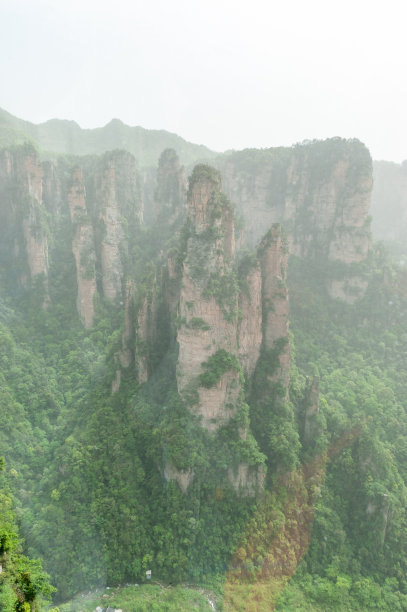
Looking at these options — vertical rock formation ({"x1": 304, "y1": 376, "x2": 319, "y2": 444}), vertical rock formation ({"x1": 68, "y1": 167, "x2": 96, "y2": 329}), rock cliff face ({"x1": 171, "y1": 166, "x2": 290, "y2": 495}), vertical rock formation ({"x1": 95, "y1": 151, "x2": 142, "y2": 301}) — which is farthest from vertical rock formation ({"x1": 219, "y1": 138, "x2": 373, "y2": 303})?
vertical rock formation ({"x1": 68, "y1": 167, "x2": 96, "y2": 329})

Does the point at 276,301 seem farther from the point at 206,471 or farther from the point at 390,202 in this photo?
the point at 390,202

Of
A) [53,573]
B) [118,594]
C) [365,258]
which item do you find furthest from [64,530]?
[365,258]

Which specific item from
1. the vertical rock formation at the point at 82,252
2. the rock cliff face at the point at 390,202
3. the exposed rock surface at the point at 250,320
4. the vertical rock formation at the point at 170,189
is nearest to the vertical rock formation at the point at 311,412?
the exposed rock surface at the point at 250,320

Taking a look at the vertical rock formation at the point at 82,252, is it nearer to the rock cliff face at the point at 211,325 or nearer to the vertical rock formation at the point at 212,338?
the rock cliff face at the point at 211,325

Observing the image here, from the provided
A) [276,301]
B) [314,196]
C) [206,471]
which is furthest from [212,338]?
[314,196]

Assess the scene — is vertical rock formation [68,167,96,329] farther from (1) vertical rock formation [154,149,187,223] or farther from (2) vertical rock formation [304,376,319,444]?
(2) vertical rock formation [304,376,319,444]

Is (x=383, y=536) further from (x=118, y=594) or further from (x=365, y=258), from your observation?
(x=365, y=258)

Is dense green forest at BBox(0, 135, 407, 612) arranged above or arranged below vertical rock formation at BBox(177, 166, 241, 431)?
below
